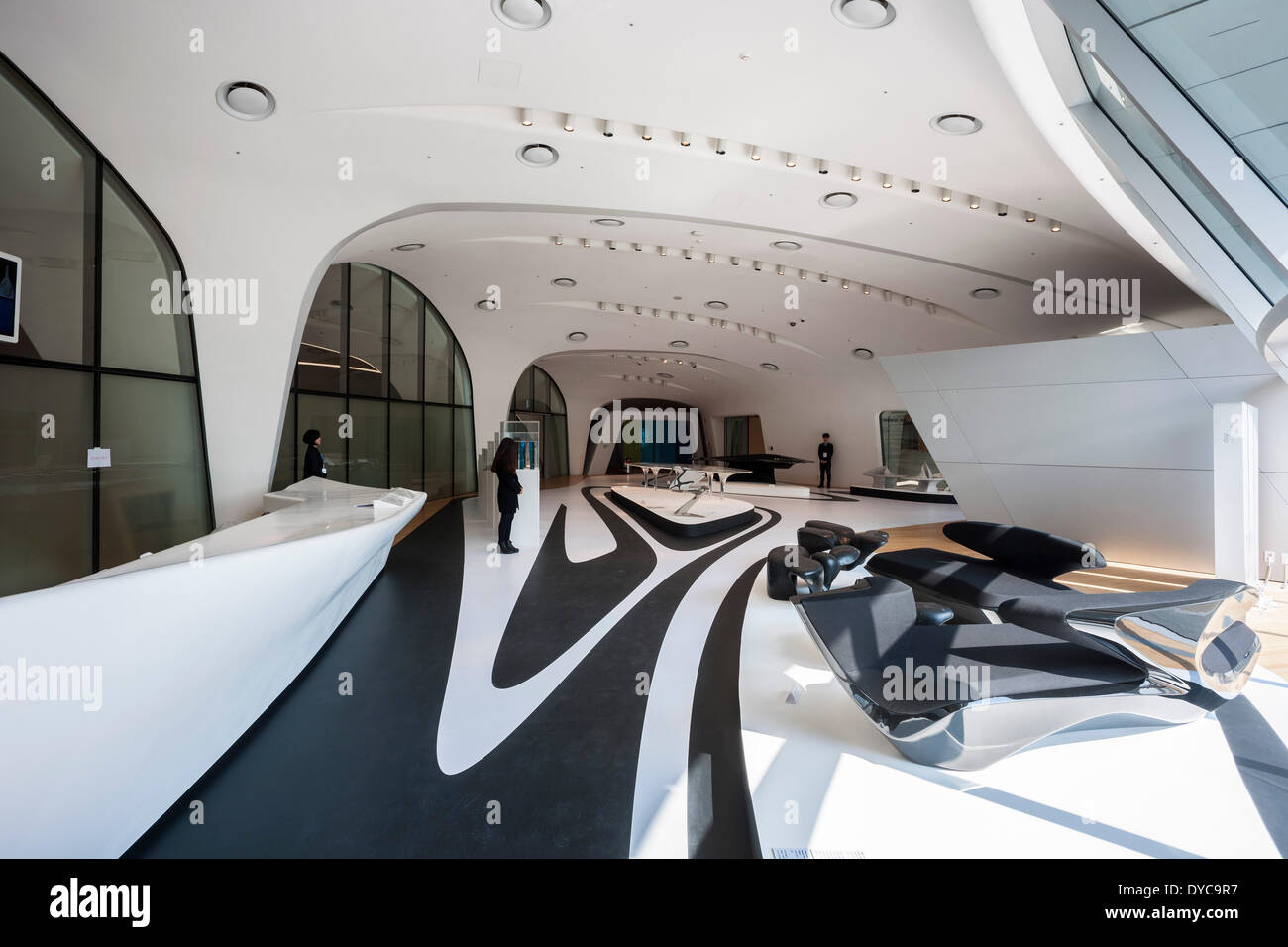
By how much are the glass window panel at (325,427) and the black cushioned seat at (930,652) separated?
32.6 ft

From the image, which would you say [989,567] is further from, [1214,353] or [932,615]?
[1214,353]

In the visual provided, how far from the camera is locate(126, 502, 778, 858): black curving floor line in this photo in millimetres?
2346

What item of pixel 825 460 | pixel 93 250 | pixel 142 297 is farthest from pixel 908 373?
pixel 825 460

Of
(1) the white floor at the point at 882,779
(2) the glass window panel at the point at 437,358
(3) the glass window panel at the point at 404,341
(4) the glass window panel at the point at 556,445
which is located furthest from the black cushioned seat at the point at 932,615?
(4) the glass window panel at the point at 556,445

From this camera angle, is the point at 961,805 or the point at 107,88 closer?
the point at 961,805

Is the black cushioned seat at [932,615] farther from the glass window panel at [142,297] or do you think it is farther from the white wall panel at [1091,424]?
the glass window panel at [142,297]

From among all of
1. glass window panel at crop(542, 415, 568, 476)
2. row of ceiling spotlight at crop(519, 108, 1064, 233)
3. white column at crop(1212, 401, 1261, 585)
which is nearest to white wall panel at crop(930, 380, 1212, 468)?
white column at crop(1212, 401, 1261, 585)

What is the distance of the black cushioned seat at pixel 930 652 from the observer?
2873 mm

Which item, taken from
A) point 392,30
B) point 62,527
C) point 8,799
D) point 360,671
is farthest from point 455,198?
point 8,799

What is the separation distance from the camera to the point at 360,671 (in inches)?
162

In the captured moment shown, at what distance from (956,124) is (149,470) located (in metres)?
9.45
